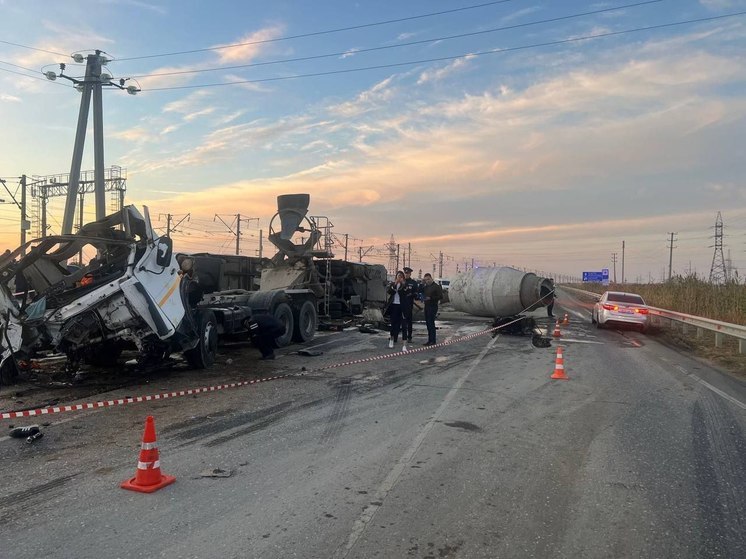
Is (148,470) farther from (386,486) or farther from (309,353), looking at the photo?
(309,353)

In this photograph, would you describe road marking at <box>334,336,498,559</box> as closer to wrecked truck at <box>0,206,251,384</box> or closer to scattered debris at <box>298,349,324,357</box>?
wrecked truck at <box>0,206,251,384</box>

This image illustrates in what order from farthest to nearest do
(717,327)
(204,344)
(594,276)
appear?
(594,276) < (717,327) < (204,344)

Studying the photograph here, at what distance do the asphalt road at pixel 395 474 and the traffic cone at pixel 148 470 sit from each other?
0.31ft

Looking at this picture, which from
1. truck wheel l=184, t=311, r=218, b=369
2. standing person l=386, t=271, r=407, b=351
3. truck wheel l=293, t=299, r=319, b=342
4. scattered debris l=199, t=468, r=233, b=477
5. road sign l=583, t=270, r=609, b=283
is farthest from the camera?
road sign l=583, t=270, r=609, b=283

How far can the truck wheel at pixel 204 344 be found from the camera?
964 centimetres

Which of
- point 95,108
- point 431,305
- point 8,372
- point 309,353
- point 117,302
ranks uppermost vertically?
point 95,108

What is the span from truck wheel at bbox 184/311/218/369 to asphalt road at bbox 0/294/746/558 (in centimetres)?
106

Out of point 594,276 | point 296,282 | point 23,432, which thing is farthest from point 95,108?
point 594,276

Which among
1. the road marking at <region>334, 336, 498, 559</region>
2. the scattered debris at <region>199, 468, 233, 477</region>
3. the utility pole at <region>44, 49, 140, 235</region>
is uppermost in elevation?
the utility pole at <region>44, 49, 140, 235</region>

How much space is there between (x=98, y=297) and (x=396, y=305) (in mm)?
7310

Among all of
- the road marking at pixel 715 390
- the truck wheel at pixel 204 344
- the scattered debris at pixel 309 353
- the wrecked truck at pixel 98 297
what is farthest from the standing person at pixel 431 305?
the wrecked truck at pixel 98 297

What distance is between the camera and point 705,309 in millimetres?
20344

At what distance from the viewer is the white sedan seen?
18.0 m

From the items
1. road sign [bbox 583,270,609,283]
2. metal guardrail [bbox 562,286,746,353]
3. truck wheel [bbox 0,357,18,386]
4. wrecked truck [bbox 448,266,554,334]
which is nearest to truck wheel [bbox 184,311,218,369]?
truck wheel [bbox 0,357,18,386]
